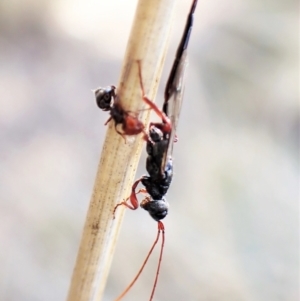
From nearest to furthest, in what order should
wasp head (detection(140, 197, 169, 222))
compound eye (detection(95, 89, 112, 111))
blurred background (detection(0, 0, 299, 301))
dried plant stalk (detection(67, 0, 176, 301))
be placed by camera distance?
dried plant stalk (detection(67, 0, 176, 301)) < compound eye (detection(95, 89, 112, 111)) < wasp head (detection(140, 197, 169, 222)) < blurred background (detection(0, 0, 299, 301))

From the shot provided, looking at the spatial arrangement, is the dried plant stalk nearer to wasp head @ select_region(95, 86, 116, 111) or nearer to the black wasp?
the black wasp

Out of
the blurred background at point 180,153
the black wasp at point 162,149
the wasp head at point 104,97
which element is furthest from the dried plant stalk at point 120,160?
the blurred background at point 180,153

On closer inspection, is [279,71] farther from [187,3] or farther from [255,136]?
[187,3]

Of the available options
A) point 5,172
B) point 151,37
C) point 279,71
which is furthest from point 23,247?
point 279,71

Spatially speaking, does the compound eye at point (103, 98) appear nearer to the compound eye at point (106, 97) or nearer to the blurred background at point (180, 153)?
the compound eye at point (106, 97)

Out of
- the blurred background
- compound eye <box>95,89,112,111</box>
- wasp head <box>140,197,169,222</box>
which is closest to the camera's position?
compound eye <box>95,89,112,111</box>

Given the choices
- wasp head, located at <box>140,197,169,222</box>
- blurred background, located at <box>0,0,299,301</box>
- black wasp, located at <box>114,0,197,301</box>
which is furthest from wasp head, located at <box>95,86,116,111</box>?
blurred background, located at <box>0,0,299,301</box>
